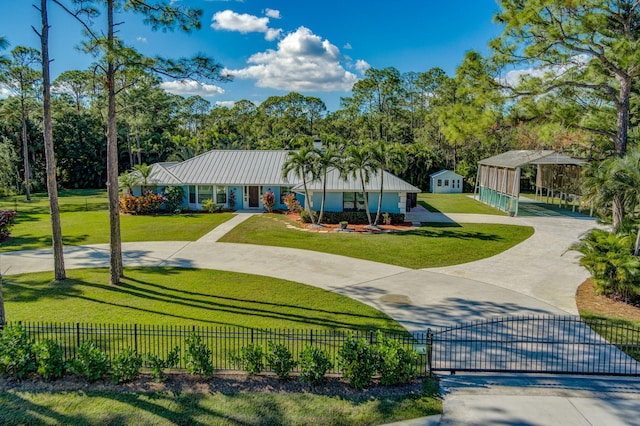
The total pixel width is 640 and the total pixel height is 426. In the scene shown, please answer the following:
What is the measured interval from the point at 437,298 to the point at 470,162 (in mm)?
37564

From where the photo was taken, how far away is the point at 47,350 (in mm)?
8773

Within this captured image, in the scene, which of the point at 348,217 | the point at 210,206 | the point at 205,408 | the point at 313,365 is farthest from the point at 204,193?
the point at 205,408

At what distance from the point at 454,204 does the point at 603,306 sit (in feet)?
78.4

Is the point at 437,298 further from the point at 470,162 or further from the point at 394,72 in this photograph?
the point at 394,72

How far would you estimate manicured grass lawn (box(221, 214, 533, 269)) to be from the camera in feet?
63.4

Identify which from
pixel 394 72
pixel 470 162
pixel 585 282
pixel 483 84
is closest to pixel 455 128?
pixel 483 84

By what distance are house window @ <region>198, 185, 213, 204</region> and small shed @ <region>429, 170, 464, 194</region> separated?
24447 mm

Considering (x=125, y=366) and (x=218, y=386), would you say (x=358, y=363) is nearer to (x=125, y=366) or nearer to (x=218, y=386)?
(x=218, y=386)

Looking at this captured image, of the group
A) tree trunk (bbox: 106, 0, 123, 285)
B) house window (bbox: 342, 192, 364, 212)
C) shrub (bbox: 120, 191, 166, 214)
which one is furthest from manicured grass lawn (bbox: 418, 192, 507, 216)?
tree trunk (bbox: 106, 0, 123, 285)

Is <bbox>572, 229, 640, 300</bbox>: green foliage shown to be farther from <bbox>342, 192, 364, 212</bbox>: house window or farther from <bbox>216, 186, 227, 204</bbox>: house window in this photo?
<bbox>216, 186, 227, 204</bbox>: house window

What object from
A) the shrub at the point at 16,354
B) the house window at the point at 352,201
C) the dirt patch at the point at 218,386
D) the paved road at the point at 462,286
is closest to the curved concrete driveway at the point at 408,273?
the paved road at the point at 462,286

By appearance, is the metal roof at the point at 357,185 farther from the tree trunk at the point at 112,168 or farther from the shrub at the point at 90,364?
the shrub at the point at 90,364

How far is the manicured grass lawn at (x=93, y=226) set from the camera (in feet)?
73.7

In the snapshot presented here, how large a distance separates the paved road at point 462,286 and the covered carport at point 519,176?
6.08 meters
